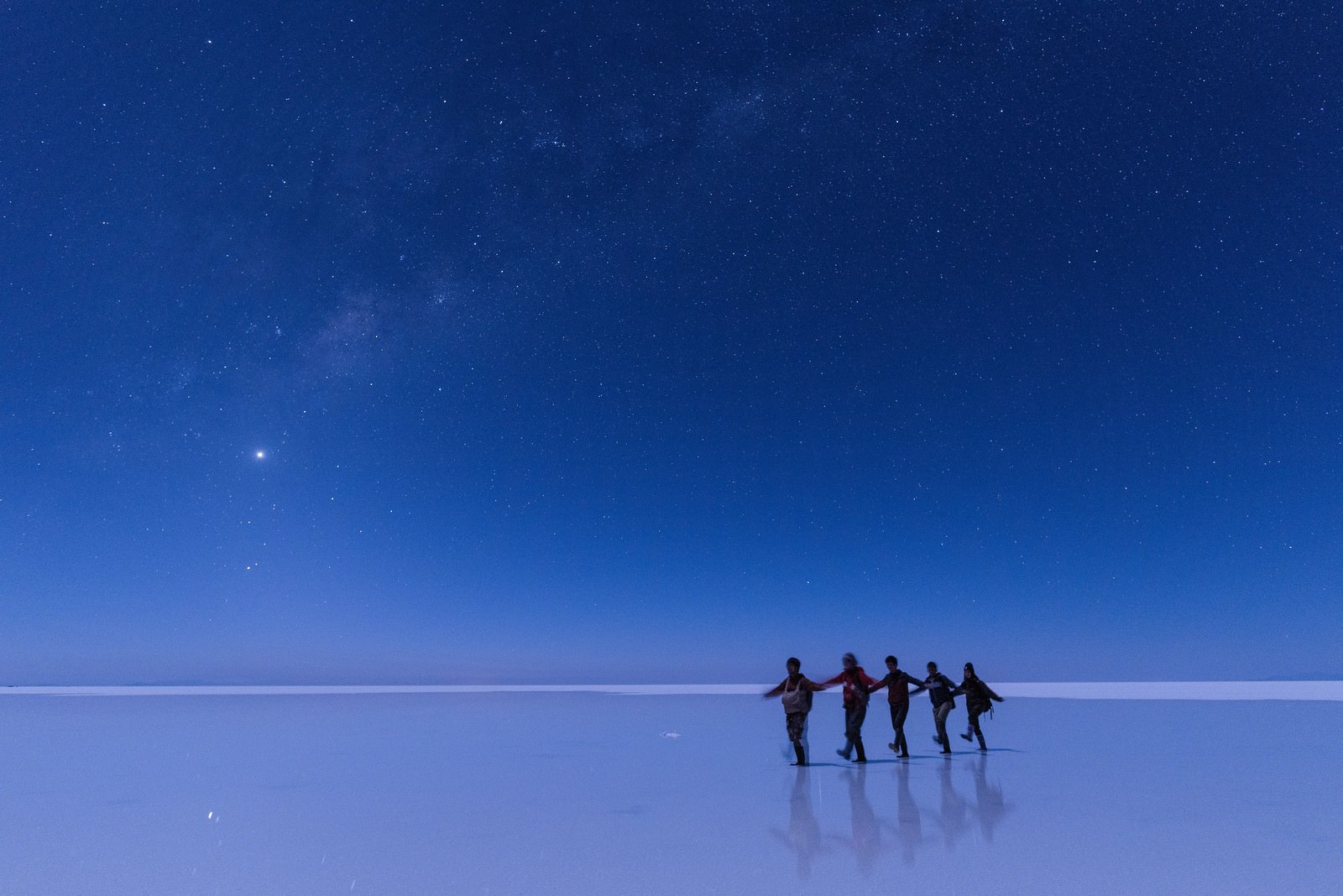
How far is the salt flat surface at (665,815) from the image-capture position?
7.15 meters

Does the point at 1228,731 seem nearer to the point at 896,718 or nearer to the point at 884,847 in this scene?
the point at 896,718

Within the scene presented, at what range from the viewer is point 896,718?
15711 millimetres

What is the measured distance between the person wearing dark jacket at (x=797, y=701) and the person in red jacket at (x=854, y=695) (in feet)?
1.61

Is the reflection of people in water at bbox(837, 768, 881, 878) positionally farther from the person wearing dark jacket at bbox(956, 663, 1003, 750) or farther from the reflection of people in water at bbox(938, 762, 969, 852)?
the person wearing dark jacket at bbox(956, 663, 1003, 750)

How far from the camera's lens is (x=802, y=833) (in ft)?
29.1

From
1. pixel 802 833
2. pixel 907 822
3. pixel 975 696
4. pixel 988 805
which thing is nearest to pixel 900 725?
pixel 975 696

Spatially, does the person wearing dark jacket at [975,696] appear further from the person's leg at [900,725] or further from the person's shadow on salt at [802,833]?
the person's shadow on salt at [802,833]

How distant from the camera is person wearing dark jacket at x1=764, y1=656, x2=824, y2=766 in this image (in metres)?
14.5

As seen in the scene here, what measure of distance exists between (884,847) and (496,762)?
324 inches

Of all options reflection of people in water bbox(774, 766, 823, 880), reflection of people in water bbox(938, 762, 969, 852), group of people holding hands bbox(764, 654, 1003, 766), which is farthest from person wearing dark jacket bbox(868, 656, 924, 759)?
reflection of people in water bbox(774, 766, 823, 880)

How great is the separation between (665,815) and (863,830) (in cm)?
216

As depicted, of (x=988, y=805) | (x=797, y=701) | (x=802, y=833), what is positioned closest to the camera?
(x=802, y=833)

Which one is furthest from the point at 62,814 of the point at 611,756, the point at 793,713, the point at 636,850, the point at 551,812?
the point at 793,713

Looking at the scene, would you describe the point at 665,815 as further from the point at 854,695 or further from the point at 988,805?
the point at 854,695
